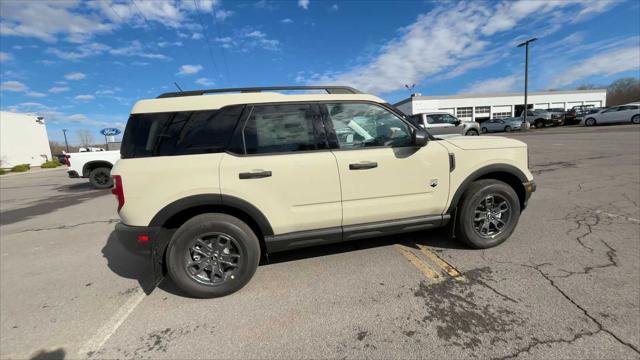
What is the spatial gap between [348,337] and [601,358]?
168cm

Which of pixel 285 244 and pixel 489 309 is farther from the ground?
pixel 285 244

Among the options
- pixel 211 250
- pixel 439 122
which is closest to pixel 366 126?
pixel 211 250

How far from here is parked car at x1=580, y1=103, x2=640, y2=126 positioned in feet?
76.9

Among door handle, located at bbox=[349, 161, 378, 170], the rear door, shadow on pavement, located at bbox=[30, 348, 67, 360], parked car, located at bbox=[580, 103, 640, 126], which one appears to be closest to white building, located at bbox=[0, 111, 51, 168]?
shadow on pavement, located at bbox=[30, 348, 67, 360]

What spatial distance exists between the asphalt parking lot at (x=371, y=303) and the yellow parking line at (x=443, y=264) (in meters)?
0.02

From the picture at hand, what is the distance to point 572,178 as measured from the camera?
7152 mm

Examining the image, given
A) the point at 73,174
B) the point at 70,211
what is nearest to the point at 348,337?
the point at 70,211

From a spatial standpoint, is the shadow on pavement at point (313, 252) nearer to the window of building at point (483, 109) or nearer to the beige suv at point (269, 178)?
the beige suv at point (269, 178)

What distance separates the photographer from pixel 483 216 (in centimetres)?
361

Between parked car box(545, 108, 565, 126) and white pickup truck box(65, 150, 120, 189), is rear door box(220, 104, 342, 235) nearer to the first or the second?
white pickup truck box(65, 150, 120, 189)

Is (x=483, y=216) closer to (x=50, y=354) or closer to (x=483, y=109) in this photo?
(x=50, y=354)

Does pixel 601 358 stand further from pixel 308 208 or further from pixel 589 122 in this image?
pixel 589 122

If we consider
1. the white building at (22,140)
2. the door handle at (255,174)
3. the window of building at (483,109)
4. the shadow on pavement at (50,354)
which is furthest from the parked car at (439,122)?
the white building at (22,140)

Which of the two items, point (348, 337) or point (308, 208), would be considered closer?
point (348, 337)
